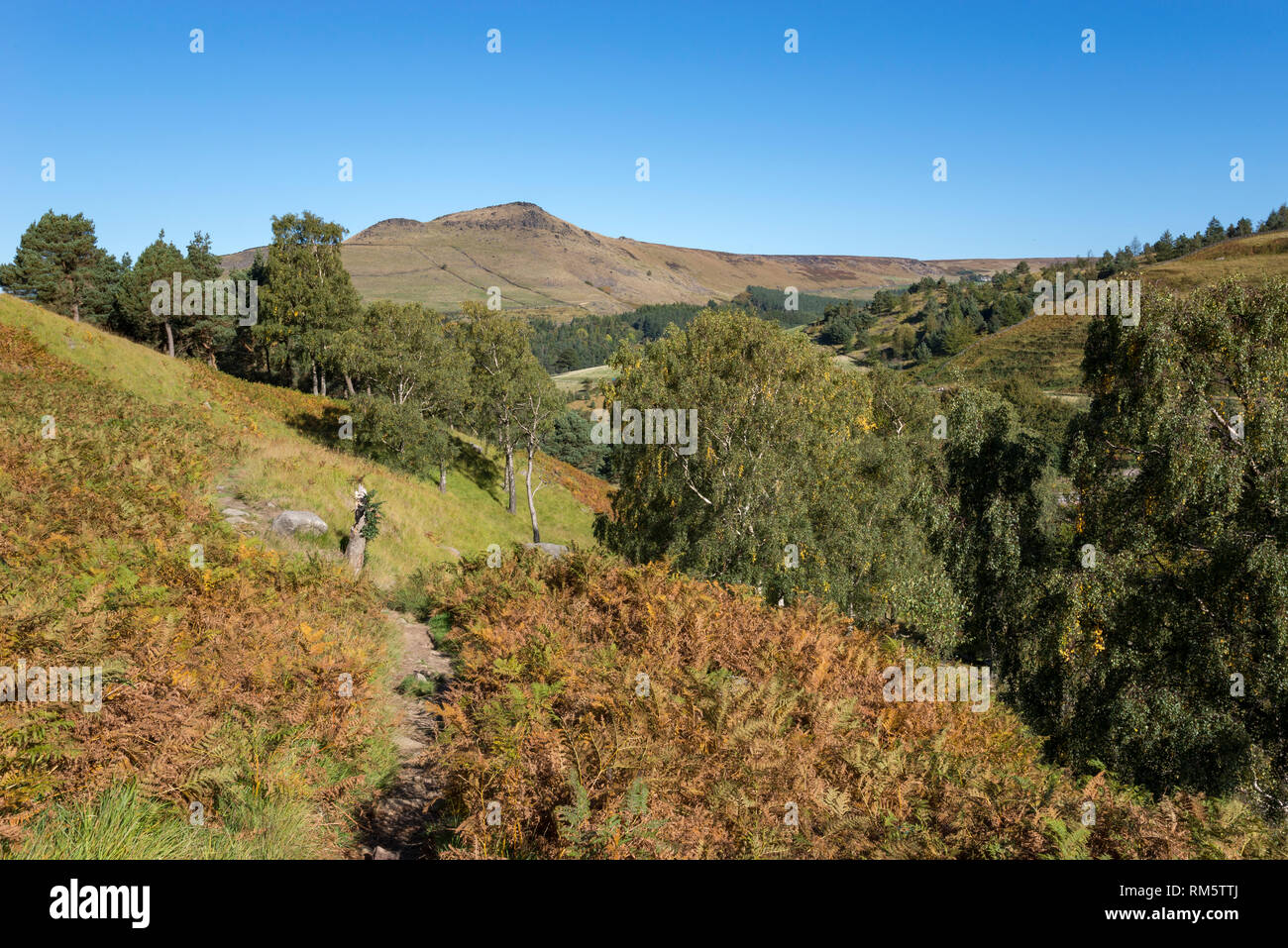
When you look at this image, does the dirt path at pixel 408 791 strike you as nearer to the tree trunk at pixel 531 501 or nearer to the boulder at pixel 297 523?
the boulder at pixel 297 523

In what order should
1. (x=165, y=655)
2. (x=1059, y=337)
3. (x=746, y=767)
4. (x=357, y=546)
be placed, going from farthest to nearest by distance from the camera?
(x=1059, y=337)
(x=357, y=546)
(x=165, y=655)
(x=746, y=767)

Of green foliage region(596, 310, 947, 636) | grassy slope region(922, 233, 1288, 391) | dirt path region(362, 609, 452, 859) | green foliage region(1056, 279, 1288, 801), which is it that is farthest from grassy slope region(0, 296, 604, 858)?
grassy slope region(922, 233, 1288, 391)

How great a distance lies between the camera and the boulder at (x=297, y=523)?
16531mm

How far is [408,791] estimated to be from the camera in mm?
7715

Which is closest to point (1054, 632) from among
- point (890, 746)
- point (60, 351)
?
point (890, 746)

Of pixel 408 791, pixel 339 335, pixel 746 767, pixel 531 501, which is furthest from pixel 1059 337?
pixel 408 791

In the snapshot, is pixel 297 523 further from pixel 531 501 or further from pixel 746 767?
pixel 531 501

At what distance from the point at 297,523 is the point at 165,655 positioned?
1001cm

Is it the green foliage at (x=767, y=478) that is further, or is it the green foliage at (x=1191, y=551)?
the green foliage at (x=767, y=478)

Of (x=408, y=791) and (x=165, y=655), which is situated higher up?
(x=165, y=655)

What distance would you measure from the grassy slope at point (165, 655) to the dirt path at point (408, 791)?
280 mm

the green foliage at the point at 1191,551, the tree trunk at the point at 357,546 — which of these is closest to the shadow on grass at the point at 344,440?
the tree trunk at the point at 357,546

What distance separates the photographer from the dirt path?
6711 mm
